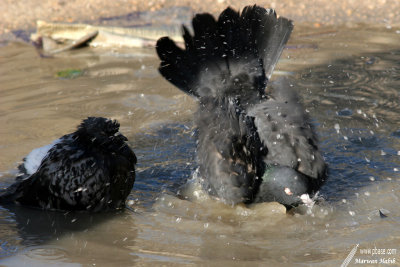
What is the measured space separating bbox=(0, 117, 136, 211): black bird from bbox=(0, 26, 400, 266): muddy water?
11cm

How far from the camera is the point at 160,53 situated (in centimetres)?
488

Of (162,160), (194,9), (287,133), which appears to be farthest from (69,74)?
(287,133)

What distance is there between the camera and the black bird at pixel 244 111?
425 cm

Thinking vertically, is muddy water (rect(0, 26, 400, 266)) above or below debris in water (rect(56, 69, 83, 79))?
above

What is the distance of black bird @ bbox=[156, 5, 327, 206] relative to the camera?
4.25 m

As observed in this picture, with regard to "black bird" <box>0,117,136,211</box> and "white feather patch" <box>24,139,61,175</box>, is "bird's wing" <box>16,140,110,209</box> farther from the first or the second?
"white feather patch" <box>24,139,61,175</box>

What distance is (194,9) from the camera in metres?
9.63

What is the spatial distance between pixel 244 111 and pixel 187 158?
804 millimetres

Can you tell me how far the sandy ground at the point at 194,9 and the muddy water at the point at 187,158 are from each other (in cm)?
54

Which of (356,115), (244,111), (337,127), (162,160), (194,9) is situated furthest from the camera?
(194,9)

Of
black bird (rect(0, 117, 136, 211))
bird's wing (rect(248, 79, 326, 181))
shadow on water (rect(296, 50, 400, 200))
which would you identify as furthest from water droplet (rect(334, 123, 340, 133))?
black bird (rect(0, 117, 136, 211))

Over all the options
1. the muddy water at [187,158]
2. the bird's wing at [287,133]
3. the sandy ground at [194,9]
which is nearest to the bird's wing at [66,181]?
the muddy water at [187,158]

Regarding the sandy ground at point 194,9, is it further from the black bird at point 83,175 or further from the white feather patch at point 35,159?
the black bird at point 83,175

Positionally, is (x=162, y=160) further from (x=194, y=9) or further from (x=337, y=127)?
(x=194, y=9)
